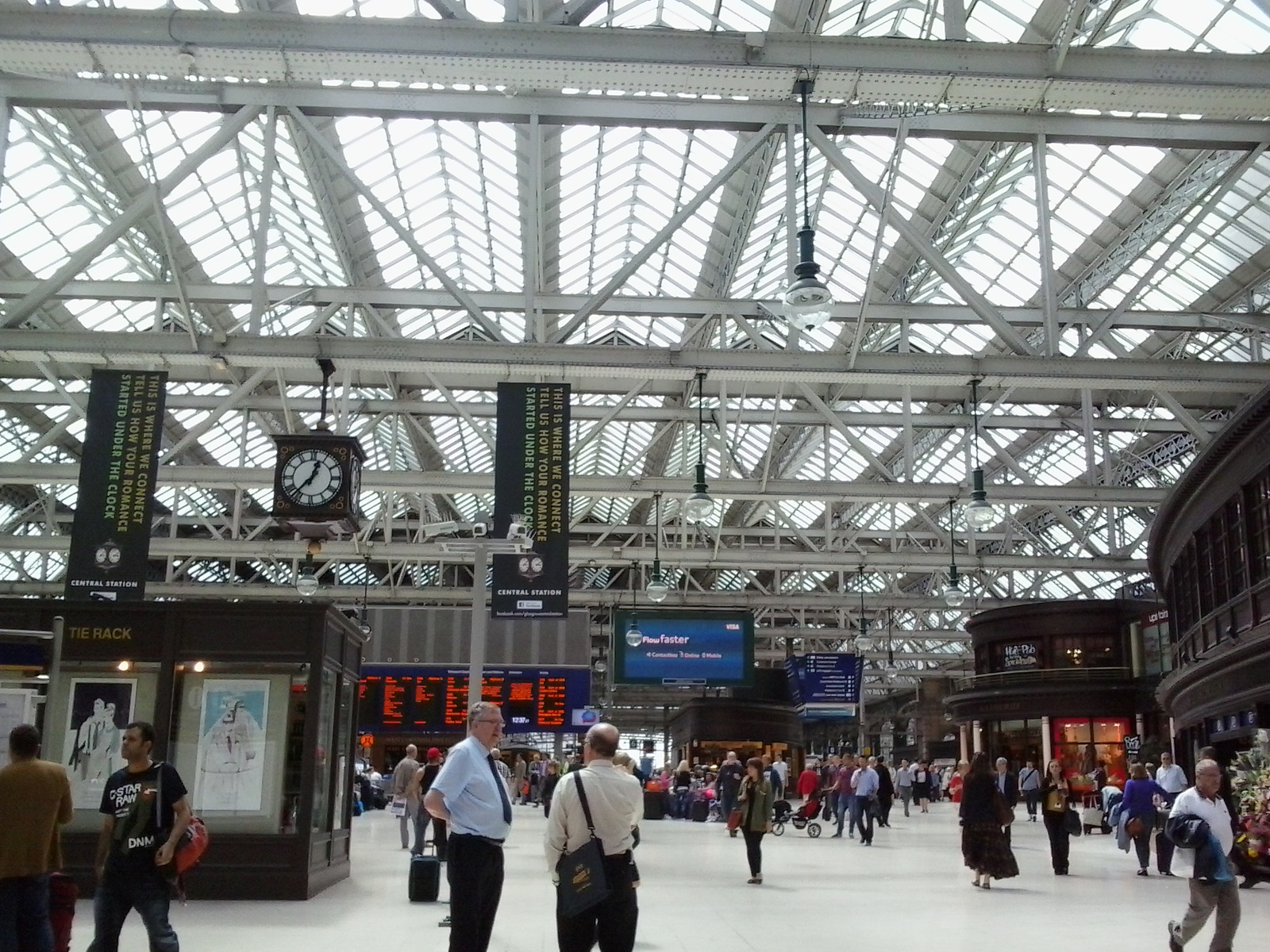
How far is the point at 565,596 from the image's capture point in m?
16.0

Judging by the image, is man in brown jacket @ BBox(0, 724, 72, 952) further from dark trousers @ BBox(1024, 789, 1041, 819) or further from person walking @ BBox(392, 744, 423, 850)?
dark trousers @ BBox(1024, 789, 1041, 819)

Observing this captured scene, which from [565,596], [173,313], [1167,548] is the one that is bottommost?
[565,596]

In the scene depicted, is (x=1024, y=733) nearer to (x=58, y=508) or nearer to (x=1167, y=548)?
(x=1167, y=548)

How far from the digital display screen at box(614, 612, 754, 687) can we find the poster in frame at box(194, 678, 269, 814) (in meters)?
20.7

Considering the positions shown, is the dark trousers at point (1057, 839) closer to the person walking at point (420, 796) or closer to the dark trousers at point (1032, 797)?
the person walking at point (420, 796)

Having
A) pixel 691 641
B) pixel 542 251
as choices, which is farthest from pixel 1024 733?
pixel 542 251

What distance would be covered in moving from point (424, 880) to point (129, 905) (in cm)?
484

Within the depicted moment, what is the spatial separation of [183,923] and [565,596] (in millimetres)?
7001

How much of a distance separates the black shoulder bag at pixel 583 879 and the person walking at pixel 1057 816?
10.4 m

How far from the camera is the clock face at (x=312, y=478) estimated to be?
15.3 m

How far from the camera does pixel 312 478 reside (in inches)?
604

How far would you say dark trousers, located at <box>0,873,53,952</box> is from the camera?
6.02 metres

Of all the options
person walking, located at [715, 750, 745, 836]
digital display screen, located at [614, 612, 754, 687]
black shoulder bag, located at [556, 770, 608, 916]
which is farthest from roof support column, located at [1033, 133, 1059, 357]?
digital display screen, located at [614, 612, 754, 687]

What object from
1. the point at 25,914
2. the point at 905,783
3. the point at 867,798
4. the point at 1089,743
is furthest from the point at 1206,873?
the point at 1089,743
